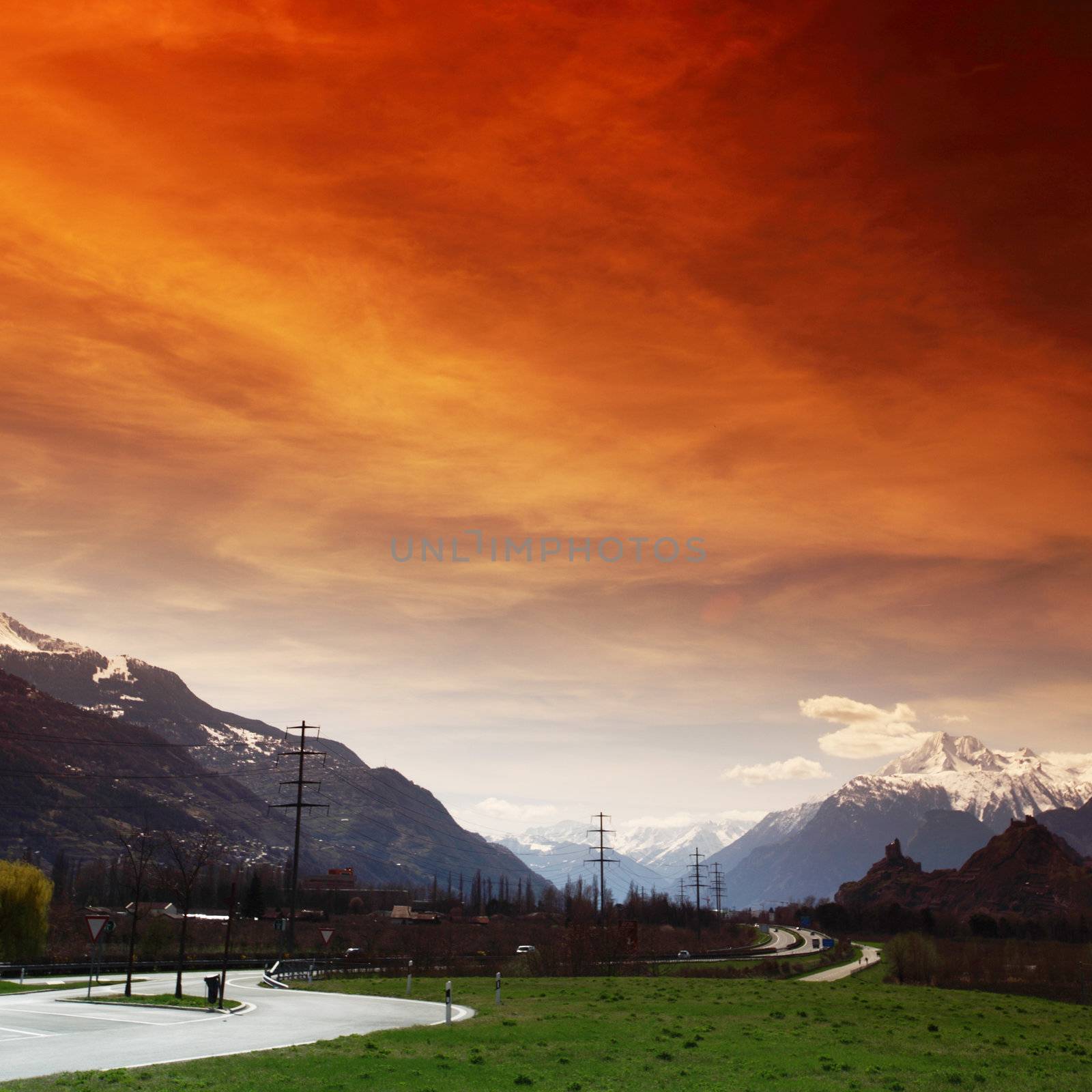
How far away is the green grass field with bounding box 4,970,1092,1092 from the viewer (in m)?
26.8

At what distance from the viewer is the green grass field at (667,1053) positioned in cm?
2678

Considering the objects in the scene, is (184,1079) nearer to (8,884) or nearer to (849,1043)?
(849,1043)

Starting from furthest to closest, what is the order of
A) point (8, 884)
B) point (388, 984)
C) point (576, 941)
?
1. point (576, 941)
2. point (8, 884)
3. point (388, 984)

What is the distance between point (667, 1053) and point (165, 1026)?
1890 centimetres

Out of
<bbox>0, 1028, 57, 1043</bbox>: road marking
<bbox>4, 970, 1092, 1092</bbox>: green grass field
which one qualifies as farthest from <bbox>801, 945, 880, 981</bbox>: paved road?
<bbox>0, 1028, 57, 1043</bbox>: road marking

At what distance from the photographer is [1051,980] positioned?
3403 inches

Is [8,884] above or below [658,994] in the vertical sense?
above

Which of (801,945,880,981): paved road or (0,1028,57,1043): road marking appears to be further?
(801,945,880,981): paved road

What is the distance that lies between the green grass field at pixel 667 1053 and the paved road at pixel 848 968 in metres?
46.5

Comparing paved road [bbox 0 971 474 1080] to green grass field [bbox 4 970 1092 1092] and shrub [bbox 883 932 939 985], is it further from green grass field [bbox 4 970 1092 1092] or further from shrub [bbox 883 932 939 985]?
shrub [bbox 883 932 939 985]

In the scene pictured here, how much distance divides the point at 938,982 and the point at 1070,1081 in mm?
60610

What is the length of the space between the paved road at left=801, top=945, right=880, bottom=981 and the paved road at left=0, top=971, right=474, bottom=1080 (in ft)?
188

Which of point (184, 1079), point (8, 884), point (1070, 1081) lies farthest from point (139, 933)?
point (1070, 1081)

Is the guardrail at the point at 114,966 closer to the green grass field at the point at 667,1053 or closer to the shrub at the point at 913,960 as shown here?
the green grass field at the point at 667,1053
